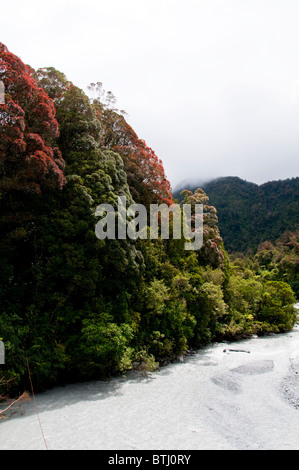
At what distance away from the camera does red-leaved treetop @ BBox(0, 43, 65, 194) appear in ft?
33.3

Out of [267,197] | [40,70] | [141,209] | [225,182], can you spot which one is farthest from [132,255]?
[225,182]

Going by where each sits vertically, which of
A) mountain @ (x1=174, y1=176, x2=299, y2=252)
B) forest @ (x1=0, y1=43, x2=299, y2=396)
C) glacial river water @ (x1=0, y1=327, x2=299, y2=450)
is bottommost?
glacial river water @ (x1=0, y1=327, x2=299, y2=450)

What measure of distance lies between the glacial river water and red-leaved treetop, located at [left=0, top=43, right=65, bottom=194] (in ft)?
26.0

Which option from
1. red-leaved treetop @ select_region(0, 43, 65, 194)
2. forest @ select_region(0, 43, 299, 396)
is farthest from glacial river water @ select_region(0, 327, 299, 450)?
red-leaved treetop @ select_region(0, 43, 65, 194)

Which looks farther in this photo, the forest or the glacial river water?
the forest

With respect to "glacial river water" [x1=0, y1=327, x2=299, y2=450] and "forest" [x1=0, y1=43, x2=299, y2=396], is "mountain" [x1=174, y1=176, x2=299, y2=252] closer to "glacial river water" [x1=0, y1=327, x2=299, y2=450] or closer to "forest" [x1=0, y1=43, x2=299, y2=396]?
"forest" [x1=0, y1=43, x2=299, y2=396]

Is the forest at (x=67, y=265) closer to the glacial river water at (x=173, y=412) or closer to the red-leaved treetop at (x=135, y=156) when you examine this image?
the glacial river water at (x=173, y=412)

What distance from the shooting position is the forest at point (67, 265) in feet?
34.9

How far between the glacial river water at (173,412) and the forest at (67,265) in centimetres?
105

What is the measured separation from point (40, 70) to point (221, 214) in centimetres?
9691

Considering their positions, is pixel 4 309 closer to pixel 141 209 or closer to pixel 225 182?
pixel 141 209

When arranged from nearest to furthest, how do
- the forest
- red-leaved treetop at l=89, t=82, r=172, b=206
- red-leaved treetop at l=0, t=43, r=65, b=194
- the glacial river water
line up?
the glacial river water, red-leaved treetop at l=0, t=43, r=65, b=194, the forest, red-leaved treetop at l=89, t=82, r=172, b=206

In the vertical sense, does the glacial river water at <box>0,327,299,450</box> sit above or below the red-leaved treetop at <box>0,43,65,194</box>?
below

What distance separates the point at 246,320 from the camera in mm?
22797
